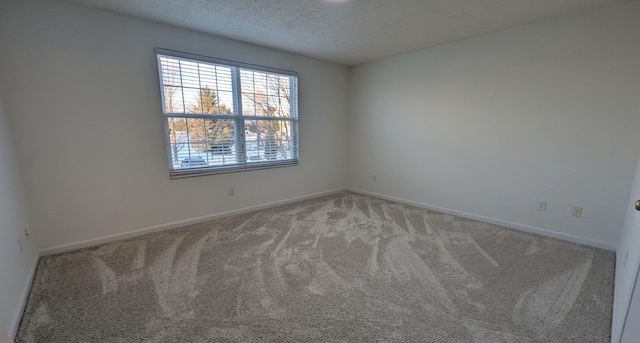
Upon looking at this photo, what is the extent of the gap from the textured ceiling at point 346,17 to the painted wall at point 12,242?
1.55 meters

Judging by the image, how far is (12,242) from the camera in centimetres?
176

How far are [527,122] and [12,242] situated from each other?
15.4 ft

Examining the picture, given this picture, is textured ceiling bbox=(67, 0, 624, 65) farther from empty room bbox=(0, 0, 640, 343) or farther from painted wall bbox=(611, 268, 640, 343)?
painted wall bbox=(611, 268, 640, 343)

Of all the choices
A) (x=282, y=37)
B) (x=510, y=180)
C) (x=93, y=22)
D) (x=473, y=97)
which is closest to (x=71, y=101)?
(x=93, y=22)

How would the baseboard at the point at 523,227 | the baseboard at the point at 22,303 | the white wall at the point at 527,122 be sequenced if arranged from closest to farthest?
the baseboard at the point at 22,303
the white wall at the point at 527,122
the baseboard at the point at 523,227

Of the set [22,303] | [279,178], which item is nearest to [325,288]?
[22,303]

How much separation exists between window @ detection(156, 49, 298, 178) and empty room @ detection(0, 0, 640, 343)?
0.08ft

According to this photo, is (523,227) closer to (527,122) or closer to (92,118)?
(527,122)

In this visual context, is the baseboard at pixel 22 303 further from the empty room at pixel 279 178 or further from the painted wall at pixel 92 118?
the painted wall at pixel 92 118

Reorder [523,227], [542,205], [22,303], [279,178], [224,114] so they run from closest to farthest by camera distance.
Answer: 1. [22,303]
2. [542,205]
3. [523,227]
4. [224,114]
5. [279,178]

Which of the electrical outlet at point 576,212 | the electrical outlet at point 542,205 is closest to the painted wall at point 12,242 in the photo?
the electrical outlet at point 542,205

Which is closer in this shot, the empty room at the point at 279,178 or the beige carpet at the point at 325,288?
the beige carpet at the point at 325,288

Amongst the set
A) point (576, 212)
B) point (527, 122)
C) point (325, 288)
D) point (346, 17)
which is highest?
point (346, 17)

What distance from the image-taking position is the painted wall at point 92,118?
2.23 metres
